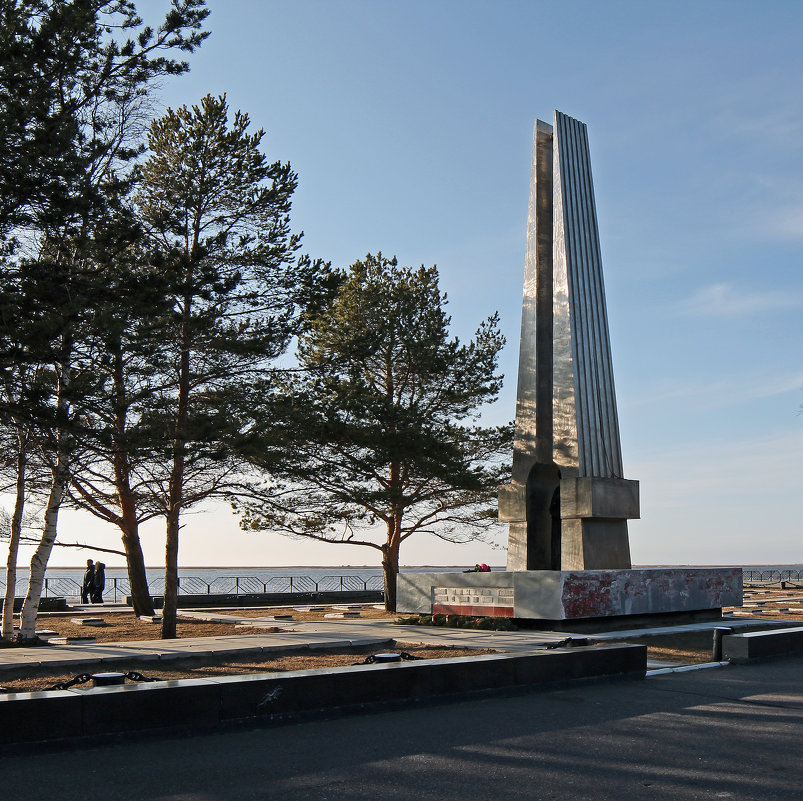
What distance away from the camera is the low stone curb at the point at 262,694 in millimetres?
6355

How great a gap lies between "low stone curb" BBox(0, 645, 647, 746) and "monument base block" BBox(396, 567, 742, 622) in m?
6.91

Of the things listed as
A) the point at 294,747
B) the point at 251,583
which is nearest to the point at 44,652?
the point at 294,747

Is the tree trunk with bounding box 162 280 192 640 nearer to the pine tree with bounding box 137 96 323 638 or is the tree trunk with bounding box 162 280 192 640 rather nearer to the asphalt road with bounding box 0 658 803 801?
the pine tree with bounding box 137 96 323 638

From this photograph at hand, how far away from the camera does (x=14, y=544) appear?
680 inches

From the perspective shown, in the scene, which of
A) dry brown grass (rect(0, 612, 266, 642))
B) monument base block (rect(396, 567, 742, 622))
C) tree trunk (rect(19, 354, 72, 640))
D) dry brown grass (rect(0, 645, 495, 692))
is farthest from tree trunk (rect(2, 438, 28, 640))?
monument base block (rect(396, 567, 742, 622))

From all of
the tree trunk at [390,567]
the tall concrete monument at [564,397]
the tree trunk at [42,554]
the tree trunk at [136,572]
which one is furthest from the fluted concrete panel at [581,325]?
the tree trunk at [136,572]

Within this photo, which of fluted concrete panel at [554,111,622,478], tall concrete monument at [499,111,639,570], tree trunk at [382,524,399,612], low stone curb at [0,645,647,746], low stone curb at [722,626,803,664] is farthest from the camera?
tree trunk at [382,524,399,612]

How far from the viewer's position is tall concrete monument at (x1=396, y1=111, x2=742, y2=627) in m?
18.2

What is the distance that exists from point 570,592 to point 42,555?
9.70 metres

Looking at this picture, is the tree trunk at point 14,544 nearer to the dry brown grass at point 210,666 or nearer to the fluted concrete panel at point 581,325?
the dry brown grass at point 210,666

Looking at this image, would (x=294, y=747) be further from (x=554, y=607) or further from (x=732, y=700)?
(x=554, y=607)

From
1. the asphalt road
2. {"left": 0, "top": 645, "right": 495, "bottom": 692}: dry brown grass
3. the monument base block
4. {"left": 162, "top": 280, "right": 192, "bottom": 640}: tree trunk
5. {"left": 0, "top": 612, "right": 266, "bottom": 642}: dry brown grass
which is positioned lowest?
{"left": 0, "top": 612, "right": 266, "bottom": 642}: dry brown grass

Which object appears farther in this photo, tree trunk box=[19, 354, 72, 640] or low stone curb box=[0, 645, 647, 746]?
tree trunk box=[19, 354, 72, 640]

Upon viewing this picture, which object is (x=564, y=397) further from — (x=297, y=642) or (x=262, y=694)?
(x=262, y=694)
